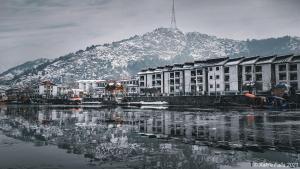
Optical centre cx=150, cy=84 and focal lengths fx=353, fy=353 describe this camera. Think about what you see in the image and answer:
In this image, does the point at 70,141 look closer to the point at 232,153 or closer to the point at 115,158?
the point at 115,158

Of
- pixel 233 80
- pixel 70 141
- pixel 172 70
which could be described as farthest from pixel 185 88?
pixel 70 141

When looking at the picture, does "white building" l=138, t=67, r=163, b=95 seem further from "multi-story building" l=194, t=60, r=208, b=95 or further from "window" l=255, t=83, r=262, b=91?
"window" l=255, t=83, r=262, b=91

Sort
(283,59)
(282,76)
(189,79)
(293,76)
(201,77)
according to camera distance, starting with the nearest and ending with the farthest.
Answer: (293,76)
(282,76)
(283,59)
(201,77)
(189,79)

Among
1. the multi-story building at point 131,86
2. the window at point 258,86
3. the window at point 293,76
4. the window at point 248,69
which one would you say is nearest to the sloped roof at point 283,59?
the window at point 293,76

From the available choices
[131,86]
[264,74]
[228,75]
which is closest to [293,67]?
[264,74]

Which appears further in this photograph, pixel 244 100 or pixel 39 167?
pixel 244 100

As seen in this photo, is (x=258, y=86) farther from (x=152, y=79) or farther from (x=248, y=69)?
(x=152, y=79)

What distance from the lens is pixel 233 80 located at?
105 metres

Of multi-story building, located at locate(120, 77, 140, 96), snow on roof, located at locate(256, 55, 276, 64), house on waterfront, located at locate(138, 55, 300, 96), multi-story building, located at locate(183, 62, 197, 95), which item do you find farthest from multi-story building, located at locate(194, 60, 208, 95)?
multi-story building, located at locate(120, 77, 140, 96)

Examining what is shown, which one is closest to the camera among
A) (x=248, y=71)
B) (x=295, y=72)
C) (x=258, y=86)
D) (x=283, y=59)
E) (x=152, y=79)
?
(x=295, y=72)

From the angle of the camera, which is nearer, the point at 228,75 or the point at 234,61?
the point at 228,75

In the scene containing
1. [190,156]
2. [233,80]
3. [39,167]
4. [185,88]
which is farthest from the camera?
[185,88]

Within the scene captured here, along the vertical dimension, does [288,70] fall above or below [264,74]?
above

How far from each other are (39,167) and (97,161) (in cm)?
183
